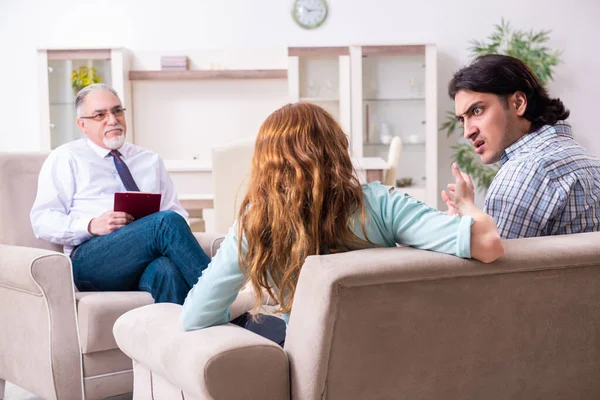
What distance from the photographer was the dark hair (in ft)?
6.11

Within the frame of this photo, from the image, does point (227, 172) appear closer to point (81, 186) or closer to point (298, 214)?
point (81, 186)

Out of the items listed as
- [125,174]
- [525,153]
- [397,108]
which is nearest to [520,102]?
[525,153]

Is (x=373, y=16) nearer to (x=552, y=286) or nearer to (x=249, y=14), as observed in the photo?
(x=249, y=14)

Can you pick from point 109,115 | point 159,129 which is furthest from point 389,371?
point 159,129

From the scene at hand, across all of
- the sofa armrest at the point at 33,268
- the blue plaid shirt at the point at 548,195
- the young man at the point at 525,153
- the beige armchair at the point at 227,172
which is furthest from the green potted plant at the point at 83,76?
the blue plaid shirt at the point at 548,195

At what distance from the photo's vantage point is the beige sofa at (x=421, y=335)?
1.27 metres

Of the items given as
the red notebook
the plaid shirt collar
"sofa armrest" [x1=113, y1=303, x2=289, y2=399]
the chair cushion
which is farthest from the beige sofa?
the red notebook

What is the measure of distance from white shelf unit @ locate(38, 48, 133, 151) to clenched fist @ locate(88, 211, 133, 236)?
352cm

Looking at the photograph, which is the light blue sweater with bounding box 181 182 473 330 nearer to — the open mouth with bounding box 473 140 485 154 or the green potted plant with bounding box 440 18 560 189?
the open mouth with bounding box 473 140 485 154

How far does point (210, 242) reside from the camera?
285 centimetres

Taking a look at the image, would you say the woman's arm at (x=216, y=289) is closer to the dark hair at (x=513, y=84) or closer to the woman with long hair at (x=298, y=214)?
the woman with long hair at (x=298, y=214)

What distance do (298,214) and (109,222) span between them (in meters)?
1.40

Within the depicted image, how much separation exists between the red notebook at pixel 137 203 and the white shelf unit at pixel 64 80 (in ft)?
11.7

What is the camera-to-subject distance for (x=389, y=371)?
1312 mm
